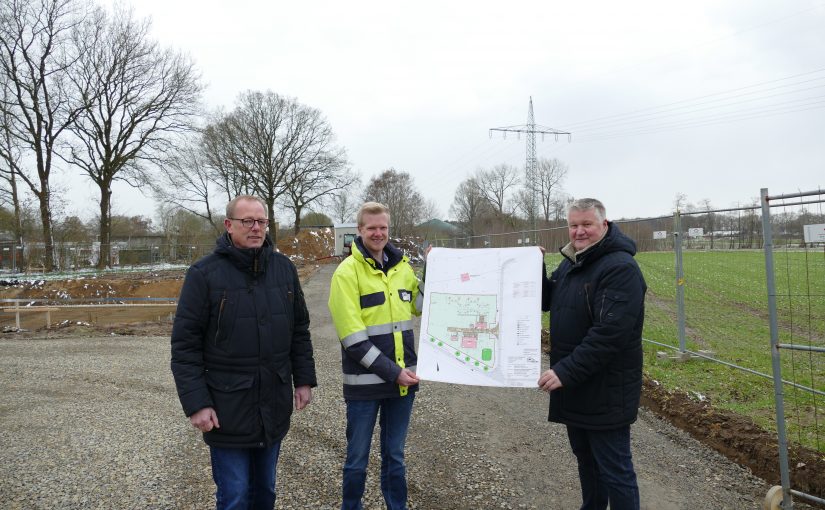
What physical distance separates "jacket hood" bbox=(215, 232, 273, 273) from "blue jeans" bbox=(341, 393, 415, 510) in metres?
1.01

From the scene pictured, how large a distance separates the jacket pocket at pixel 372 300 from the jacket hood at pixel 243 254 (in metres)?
0.62

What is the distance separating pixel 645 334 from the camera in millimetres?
8945

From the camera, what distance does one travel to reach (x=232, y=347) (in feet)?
8.79

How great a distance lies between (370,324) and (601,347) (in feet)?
4.37

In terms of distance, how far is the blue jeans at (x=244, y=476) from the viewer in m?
2.70

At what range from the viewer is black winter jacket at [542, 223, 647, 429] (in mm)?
2705

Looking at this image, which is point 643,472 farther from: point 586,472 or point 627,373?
point 627,373

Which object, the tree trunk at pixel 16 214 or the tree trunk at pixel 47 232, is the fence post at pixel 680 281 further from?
the tree trunk at pixel 16 214

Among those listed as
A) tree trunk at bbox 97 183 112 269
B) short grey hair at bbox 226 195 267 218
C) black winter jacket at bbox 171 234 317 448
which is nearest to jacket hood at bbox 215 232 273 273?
black winter jacket at bbox 171 234 317 448

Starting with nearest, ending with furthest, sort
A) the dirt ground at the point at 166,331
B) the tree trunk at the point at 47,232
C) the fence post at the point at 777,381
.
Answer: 1. the fence post at the point at 777,381
2. the dirt ground at the point at 166,331
3. the tree trunk at the point at 47,232

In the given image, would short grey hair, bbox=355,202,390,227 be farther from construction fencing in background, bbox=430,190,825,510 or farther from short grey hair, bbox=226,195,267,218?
construction fencing in background, bbox=430,190,825,510

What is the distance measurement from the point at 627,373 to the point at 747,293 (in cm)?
735

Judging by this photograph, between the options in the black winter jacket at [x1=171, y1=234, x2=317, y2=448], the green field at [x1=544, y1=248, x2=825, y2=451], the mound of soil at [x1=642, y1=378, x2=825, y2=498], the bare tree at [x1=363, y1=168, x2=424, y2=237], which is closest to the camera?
the black winter jacket at [x1=171, y1=234, x2=317, y2=448]

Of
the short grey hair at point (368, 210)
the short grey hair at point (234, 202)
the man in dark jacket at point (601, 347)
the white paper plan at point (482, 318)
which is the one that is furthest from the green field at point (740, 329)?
the short grey hair at point (234, 202)
